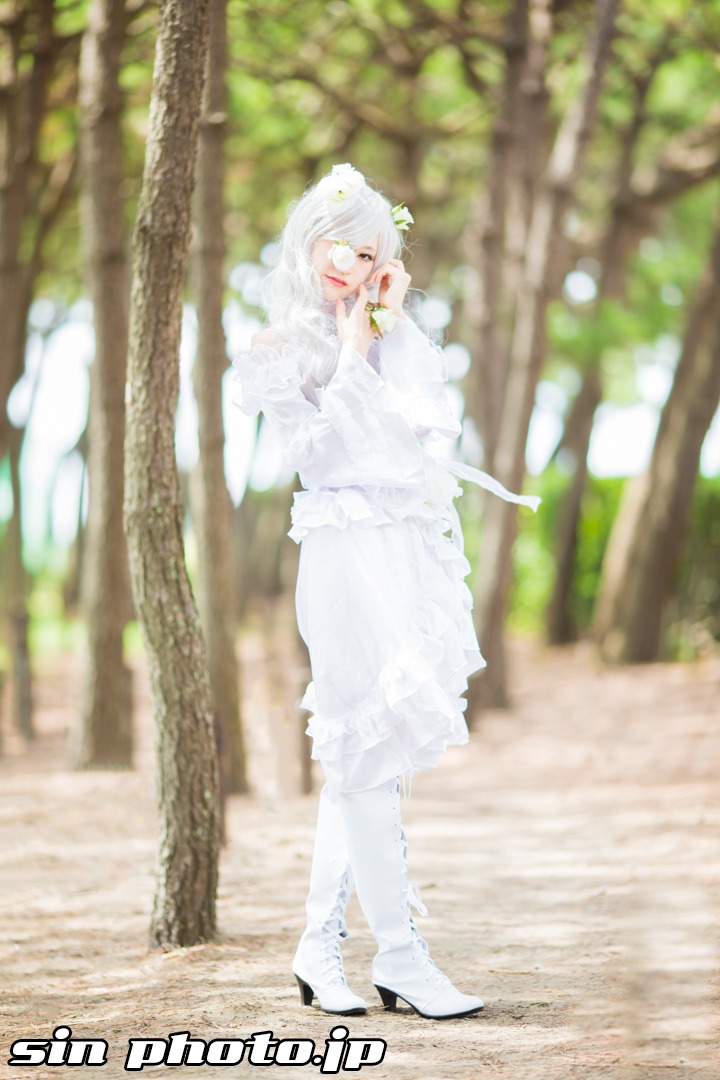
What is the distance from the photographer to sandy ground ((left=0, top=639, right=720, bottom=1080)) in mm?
3582

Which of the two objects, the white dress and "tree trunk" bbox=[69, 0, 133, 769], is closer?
the white dress

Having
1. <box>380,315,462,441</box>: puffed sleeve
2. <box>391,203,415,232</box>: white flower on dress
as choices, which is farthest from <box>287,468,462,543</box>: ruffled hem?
<box>391,203,415,232</box>: white flower on dress

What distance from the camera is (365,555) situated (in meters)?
3.71

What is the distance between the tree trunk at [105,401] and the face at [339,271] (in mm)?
4646

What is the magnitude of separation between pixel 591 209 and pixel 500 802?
11.1m

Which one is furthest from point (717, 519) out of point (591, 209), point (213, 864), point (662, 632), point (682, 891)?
point (213, 864)

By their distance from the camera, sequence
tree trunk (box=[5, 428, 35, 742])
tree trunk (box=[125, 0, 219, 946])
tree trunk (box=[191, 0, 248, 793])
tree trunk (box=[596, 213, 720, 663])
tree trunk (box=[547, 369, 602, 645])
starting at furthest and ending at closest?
tree trunk (box=[547, 369, 602, 645]) → tree trunk (box=[596, 213, 720, 663]) → tree trunk (box=[5, 428, 35, 742]) → tree trunk (box=[191, 0, 248, 793]) → tree trunk (box=[125, 0, 219, 946])

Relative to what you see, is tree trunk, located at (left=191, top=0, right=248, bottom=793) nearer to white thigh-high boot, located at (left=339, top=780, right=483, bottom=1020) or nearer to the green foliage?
white thigh-high boot, located at (left=339, top=780, right=483, bottom=1020)

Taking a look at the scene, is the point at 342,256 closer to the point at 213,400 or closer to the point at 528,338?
the point at 213,400

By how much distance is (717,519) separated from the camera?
621 inches

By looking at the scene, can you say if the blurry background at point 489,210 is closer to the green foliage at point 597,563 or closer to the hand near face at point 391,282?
the green foliage at point 597,563

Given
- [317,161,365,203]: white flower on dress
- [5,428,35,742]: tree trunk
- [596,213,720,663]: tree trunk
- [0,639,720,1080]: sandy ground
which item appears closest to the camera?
[0,639,720,1080]: sandy ground

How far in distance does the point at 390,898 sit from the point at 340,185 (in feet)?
6.76

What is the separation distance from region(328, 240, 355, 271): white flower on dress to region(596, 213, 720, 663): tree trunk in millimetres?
10431
